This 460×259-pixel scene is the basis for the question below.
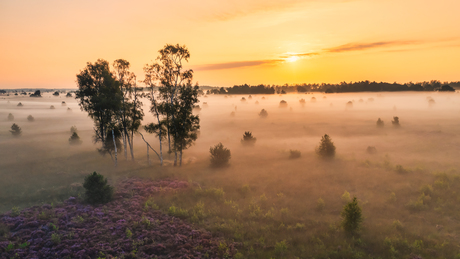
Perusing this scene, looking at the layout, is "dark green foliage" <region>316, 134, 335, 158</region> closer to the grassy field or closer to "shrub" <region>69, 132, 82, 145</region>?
the grassy field

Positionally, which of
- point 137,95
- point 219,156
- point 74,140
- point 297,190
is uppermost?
point 137,95

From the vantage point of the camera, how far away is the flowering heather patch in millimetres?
14294

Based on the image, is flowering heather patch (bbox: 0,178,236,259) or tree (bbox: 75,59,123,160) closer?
flowering heather patch (bbox: 0,178,236,259)

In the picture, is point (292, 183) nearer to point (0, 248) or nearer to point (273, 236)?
point (273, 236)

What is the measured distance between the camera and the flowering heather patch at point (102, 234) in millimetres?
14294

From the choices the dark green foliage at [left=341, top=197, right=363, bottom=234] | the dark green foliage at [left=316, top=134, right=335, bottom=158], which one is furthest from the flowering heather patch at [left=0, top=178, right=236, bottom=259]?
the dark green foliage at [left=316, top=134, right=335, bottom=158]

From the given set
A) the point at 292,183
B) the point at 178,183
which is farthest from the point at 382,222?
the point at 178,183

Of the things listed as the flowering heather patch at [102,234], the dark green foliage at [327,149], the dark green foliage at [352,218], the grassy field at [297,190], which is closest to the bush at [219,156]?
the grassy field at [297,190]

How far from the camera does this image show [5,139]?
52.1m

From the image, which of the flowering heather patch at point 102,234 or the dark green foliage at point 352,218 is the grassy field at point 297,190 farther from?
the flowering heather patch at point 102,234

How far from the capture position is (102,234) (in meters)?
16.3

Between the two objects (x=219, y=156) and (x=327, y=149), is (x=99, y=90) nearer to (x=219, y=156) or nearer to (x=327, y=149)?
(x=219, y=156)

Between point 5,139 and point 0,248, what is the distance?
5594 cm

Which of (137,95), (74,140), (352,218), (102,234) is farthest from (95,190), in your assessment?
(74,140)
